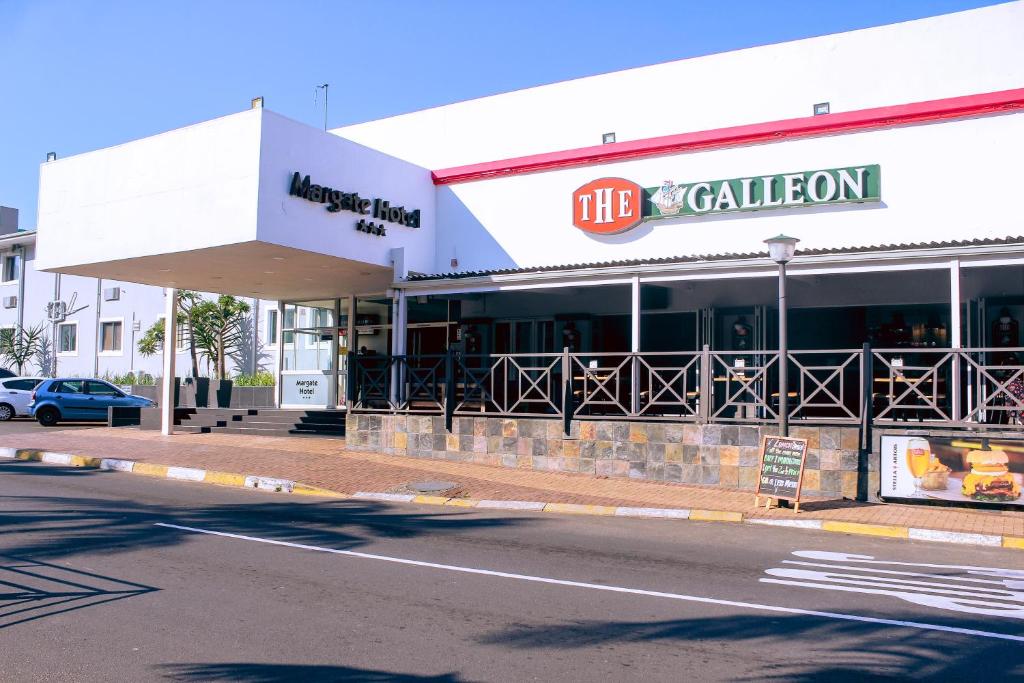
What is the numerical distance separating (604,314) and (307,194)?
24.3ft

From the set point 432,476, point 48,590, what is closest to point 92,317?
point 432,476

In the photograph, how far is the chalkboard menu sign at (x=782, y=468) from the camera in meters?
11.8

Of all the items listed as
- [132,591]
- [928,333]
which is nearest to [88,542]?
[132,591]

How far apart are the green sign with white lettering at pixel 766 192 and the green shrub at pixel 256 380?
1452cm

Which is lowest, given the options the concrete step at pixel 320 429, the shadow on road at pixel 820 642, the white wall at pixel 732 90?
the shadow on road at pixel 820 642

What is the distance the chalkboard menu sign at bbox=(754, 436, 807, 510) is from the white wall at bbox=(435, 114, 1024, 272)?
5650 mm

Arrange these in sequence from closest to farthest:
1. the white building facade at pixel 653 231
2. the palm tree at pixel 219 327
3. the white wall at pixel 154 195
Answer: the white building facade at pixel 653 231 < the white wall at pixel 154 195 < the palm tree at pixel 219 327

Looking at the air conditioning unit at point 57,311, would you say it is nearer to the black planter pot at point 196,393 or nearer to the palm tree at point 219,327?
the palm tree at point 219,327

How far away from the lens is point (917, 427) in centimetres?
1230

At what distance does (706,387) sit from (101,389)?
64.9ft

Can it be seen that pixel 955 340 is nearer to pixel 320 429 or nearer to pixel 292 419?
Result: pixel 320 429

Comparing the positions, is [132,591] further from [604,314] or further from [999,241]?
[604,314]

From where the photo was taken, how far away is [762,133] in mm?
16906

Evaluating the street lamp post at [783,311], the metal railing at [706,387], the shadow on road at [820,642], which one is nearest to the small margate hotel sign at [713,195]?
the metal railing at [706,387]
